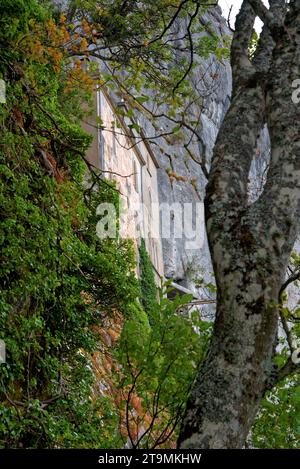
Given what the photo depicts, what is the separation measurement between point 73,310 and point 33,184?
1.82 metres

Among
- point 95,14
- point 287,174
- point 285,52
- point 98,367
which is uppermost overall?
point 95,14

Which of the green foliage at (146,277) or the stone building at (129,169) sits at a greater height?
the stone building at (129,169)

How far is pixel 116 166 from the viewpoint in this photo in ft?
78.1

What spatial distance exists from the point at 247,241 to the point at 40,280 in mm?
4725

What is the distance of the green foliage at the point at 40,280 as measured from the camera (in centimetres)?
848

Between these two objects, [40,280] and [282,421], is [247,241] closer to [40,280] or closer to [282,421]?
[282,421]

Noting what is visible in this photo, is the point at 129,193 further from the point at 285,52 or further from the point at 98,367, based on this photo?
the point at 285,52

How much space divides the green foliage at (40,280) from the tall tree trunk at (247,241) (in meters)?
3.32

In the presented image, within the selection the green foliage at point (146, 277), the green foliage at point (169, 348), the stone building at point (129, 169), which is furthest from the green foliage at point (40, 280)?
the green foliage at point (146, 277)

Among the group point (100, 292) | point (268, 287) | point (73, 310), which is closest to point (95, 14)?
Answer: point (100, 292)

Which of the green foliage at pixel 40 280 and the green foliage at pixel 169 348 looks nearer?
the green foliage at pixel 169 348

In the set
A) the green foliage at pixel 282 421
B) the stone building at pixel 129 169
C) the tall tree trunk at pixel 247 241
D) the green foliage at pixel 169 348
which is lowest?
the green foliage at pixel 282 421

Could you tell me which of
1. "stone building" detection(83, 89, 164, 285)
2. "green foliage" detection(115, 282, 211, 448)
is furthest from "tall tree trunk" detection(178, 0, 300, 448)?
"stone building" detection(83, 89, 164, 285)

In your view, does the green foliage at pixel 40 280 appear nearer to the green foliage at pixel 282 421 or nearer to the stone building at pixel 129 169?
the green foliage at pixel 282 421
